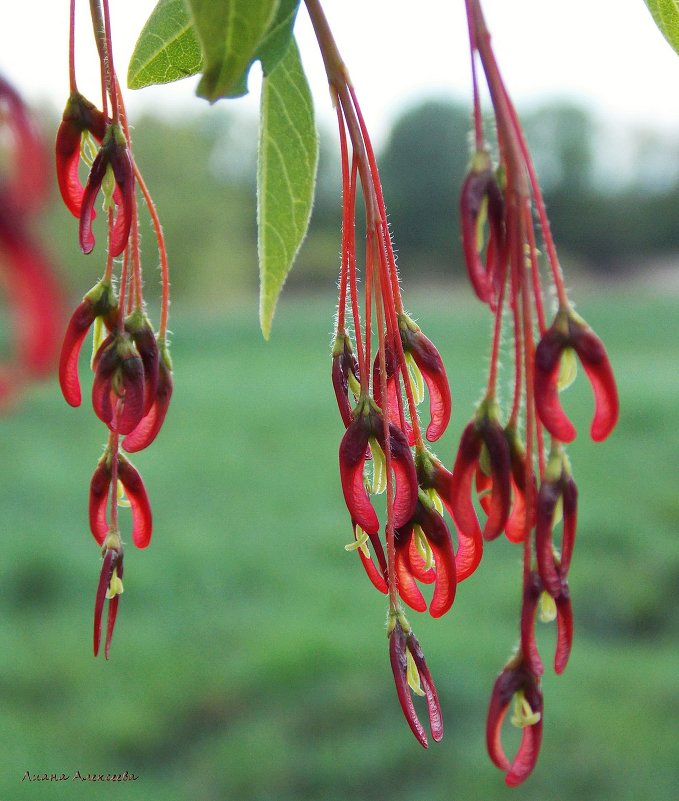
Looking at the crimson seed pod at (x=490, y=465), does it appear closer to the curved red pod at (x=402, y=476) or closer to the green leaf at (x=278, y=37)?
the curved red pod at (x=402, y=476)

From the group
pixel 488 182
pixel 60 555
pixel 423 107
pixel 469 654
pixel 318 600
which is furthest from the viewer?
pixel 423 107

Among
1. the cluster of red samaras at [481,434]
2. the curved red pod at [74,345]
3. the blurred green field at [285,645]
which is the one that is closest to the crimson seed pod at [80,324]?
the curved red pod at [74,345]

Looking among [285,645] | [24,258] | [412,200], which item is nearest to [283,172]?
[24,258]

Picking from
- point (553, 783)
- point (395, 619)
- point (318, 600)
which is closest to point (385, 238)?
point (395, 619)

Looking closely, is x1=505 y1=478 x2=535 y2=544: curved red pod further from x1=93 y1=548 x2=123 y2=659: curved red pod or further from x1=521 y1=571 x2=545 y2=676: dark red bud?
x1=93 y1=548 x2=123 y2=659: curved red pod

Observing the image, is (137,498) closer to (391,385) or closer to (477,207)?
(391,385)

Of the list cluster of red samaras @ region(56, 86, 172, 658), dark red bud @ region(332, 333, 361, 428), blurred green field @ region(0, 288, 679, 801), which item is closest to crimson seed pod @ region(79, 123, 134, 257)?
cluster of red samaras @ region(56, 86, 172, 658)

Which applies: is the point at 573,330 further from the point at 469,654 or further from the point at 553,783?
the point at 469,654
